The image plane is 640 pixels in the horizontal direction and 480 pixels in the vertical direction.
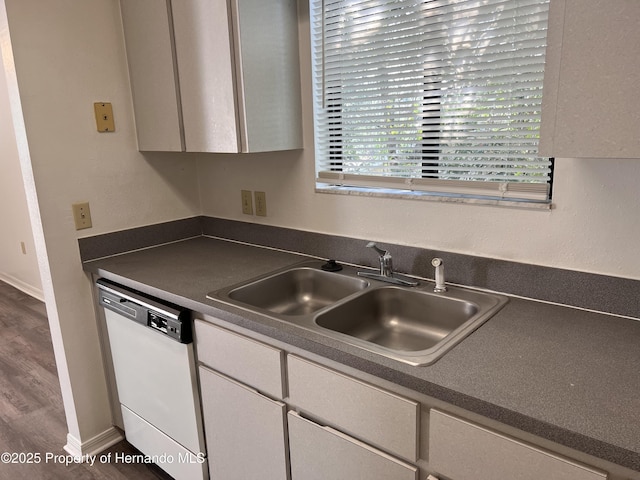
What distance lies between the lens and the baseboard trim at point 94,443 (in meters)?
2.20

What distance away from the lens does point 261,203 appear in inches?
87.7

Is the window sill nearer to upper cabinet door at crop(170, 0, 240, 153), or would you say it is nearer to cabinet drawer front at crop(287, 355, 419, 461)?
upper cabinet door at crop(170, 0, 240, 153)

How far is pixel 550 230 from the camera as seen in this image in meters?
1.44

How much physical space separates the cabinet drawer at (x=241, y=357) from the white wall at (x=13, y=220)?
307 centimetres

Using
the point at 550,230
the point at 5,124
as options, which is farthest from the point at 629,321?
the point at 5,124

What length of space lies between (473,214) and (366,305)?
1.56ft

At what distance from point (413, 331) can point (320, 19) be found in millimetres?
1226

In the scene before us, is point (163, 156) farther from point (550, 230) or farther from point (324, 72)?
point (550, 230)

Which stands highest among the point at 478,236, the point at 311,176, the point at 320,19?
the point at 320,19

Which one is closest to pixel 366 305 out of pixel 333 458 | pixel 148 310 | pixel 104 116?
pixel 333 458

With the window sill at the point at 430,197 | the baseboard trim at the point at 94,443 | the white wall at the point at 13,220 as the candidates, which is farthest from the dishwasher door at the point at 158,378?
the white wall at the point at 13,220

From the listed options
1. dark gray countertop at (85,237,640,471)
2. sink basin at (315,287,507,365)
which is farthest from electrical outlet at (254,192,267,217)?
sink basin at (315,287,507,365)

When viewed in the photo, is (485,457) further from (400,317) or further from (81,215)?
(81,215)

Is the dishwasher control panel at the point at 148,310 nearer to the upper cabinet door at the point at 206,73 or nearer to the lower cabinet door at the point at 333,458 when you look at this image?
the lower cabinet door at the point at 333,458
